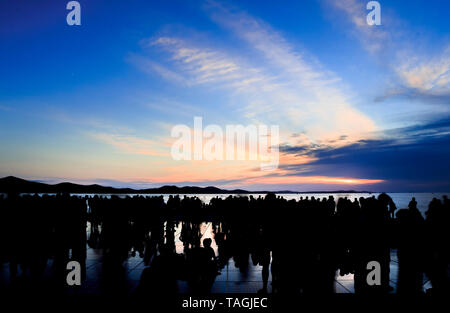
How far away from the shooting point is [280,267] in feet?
18.3

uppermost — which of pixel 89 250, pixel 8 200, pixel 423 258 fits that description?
pixel 8 200

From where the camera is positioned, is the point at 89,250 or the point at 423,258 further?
the point at 89,250

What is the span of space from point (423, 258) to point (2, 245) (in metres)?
10.0

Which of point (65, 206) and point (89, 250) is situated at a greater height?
point (65, 206)
